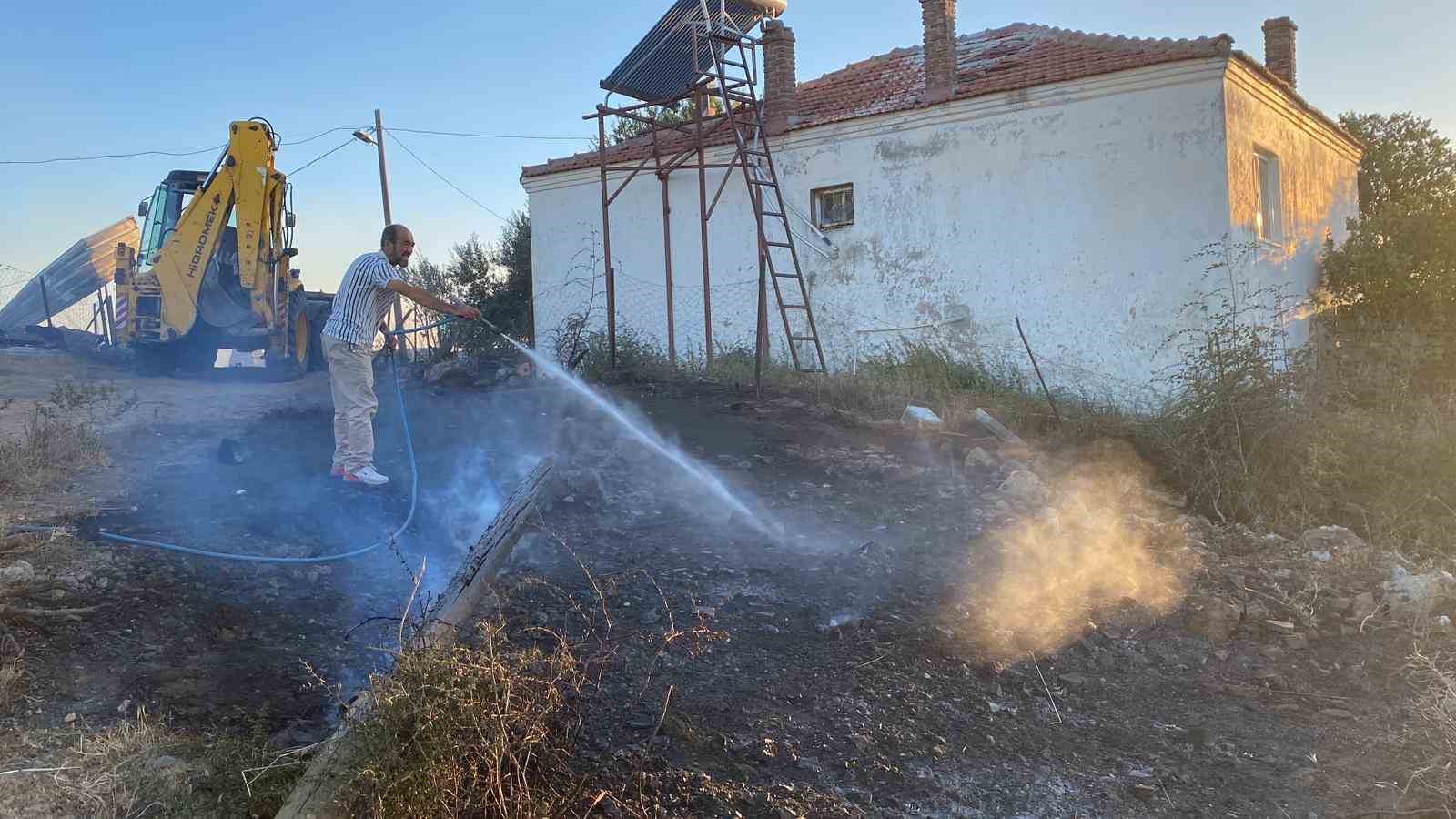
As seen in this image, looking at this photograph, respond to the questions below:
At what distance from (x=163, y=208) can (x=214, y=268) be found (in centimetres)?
114

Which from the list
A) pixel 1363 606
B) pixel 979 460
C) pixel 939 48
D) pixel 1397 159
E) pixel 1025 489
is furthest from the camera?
pixel 1397 159

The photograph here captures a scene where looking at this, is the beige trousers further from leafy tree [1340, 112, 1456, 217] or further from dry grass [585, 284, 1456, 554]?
leafy tree [1340, 112, 1456, 217]

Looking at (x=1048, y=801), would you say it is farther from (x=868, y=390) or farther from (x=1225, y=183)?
(x=1225, y=183)

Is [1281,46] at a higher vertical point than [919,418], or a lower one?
higher

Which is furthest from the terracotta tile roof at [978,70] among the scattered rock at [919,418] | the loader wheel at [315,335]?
the scattered rock at [919,418]

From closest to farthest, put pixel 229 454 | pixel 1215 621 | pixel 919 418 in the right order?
pixel 1215 621 → pixel 229 454 → pixel 919 418

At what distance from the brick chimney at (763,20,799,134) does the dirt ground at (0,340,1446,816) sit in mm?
8328

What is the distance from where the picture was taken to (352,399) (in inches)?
270

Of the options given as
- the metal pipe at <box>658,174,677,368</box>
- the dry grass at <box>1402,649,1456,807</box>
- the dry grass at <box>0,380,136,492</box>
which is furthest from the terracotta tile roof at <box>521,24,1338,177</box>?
the dry grass at <box>1402,649,1456,807</box>

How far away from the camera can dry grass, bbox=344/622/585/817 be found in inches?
116

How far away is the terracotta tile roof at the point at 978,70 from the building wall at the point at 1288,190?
0.33m

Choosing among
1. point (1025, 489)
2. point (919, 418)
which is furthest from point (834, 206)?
point (1025, 489)

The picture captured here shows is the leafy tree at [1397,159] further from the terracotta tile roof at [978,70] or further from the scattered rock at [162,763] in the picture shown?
the scattered rock at [162,763]

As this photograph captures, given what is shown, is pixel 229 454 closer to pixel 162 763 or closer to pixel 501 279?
pixel 162 763
